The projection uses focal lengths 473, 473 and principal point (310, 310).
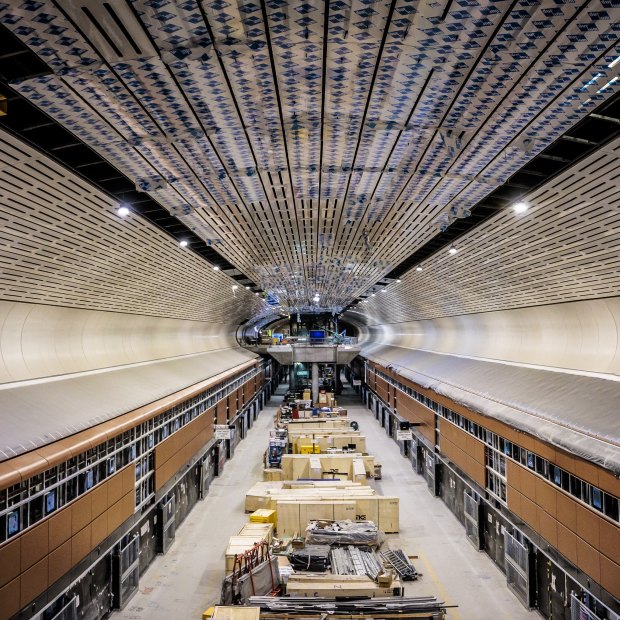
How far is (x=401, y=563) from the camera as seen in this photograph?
10.2 meters

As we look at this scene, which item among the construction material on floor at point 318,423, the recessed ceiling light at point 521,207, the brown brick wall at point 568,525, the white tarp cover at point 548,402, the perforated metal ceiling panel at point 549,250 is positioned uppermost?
the recessed ceiling light at point 521,207

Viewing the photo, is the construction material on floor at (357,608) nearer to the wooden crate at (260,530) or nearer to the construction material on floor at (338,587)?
the construction material on floor at (338,587)

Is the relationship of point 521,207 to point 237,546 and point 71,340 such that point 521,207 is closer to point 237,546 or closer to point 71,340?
point 237,546

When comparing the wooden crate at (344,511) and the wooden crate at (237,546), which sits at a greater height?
the wooden crate at (344,511)

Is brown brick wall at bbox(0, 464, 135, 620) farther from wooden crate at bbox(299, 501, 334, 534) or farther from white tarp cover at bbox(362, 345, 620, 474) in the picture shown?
white tarp cover at bbox(362, 345, 620, 474)

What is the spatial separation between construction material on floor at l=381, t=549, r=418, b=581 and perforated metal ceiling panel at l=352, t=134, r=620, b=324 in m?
6.32

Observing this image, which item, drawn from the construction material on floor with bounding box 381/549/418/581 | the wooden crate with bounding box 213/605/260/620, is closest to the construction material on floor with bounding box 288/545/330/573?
the construction material on floor with bounding box 381/549/418/581

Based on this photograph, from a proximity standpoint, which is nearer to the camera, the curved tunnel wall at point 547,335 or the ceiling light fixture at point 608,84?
the ceiling light fixture at point 608,84

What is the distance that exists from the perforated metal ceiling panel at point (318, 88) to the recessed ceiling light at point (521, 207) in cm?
53

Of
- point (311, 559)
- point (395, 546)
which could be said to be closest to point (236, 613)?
point (311, 559)

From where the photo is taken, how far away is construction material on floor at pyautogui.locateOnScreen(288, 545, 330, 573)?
8.88m

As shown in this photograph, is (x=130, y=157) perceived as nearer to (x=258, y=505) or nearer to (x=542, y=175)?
(x=542, y=175)

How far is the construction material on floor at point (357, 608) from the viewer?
6.43m

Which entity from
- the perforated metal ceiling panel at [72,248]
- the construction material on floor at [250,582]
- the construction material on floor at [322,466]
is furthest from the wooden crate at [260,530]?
the perforated metal ceiling panel at [72,248]
